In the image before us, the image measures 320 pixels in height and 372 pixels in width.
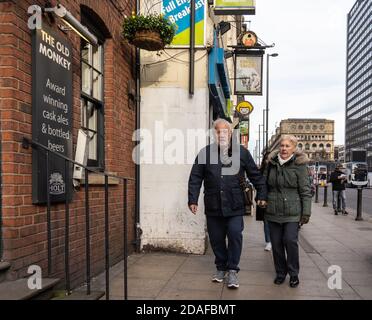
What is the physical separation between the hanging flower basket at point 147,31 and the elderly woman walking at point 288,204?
7.27 ft

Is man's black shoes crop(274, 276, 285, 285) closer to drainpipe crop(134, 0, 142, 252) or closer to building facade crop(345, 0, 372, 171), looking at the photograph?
drainpipe crop(134, 0, 142, 252)

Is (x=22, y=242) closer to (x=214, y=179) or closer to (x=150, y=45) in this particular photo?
(x=214, y=179)

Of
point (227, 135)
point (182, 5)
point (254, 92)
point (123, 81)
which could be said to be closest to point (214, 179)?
point (227, 135)

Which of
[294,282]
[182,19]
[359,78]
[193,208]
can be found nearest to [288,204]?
[294,282]

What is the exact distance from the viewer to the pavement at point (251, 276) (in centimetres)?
489

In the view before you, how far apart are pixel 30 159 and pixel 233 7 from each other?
6258 mm

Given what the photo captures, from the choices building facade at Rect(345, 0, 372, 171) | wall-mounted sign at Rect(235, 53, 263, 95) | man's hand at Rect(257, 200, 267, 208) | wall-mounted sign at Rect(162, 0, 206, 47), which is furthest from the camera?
building facade at Rect(345, 0, 372, 171)

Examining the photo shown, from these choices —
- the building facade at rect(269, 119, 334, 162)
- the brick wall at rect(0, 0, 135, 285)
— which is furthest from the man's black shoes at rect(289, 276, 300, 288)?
the building facade at rect(269, 119, 334, 162)

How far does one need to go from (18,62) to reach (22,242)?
1.51m

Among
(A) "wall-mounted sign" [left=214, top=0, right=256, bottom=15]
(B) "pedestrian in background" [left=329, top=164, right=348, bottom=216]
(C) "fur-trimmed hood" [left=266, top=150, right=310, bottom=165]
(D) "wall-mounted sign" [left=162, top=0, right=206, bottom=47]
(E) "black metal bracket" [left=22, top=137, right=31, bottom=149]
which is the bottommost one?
(B) "pedestrian in background" [left=329, top=164, right=348, bottom=216]

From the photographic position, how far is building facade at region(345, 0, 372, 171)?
120375 millimetres

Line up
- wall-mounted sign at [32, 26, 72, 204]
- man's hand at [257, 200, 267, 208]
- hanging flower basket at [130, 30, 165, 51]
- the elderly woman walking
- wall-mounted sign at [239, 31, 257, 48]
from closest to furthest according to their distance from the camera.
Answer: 1. wall-mounted sign at [32, 26, 72, 204]
2. the elderly woman walking
3. man's hand at [257, 200, 267, 208]
4. hanging flower basket at [130, 30, 165, 51]
5. wall-mounted sign at [239, 31, 257, 48]

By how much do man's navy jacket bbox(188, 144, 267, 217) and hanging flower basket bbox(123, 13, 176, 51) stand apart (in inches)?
70.8

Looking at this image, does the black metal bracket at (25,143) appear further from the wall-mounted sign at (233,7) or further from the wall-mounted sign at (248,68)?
the wall-mounted sign at (248,68)
